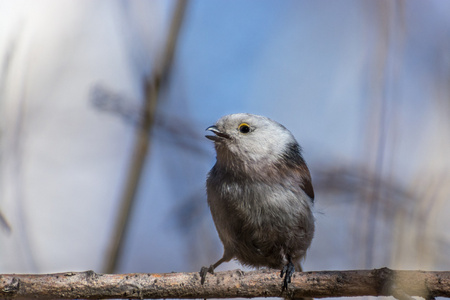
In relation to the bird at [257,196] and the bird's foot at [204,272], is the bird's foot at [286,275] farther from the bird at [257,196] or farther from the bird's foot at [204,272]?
the bird at [257,196]

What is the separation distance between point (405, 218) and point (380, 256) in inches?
27.8

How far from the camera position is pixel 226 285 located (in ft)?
9.86

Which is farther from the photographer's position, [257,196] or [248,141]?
[248,141]

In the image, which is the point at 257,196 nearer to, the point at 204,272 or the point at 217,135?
the point at 217,135

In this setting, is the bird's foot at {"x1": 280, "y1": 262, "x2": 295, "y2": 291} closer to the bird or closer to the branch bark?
the branch bark

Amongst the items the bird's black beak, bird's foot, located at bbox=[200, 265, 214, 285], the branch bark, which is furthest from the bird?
the branch bark

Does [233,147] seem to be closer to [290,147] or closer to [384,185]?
[290,147]

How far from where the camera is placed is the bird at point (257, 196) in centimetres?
374

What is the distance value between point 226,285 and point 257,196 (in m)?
0.90

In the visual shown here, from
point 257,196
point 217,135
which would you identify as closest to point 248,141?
point 217,135

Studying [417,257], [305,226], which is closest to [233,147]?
[305,226]

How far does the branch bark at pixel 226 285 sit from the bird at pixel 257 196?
0.74 meters

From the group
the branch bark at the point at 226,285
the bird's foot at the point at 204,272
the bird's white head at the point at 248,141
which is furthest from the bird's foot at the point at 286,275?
the bird's white head at the point at 248,141

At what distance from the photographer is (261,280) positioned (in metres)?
3.00
